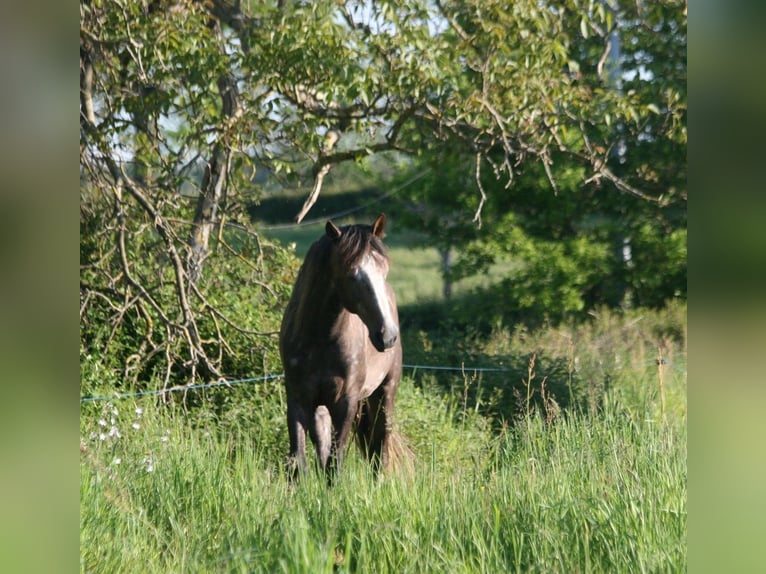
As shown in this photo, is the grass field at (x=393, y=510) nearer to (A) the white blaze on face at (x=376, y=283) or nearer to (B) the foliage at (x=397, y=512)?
(B) the foliage at (x=397, y=512)

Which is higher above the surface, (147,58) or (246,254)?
(147,58)

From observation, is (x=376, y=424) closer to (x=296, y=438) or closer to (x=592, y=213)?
(x=296, y=438)

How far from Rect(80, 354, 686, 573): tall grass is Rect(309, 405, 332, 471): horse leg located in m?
0.15

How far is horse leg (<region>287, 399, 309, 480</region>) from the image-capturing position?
3729 millimetres

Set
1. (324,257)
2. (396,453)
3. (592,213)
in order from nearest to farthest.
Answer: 1. (324,257)
2. (396,453)
3. (592,213)

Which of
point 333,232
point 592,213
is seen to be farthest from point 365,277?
point 592,213

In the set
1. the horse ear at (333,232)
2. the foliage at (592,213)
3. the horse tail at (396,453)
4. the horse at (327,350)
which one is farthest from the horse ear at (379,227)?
the foliage at (592,213)

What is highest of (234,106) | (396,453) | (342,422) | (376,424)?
(234,106)

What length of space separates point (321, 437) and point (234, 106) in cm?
338

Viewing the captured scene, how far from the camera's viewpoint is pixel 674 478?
3.37 metres

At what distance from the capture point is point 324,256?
12.1ft
